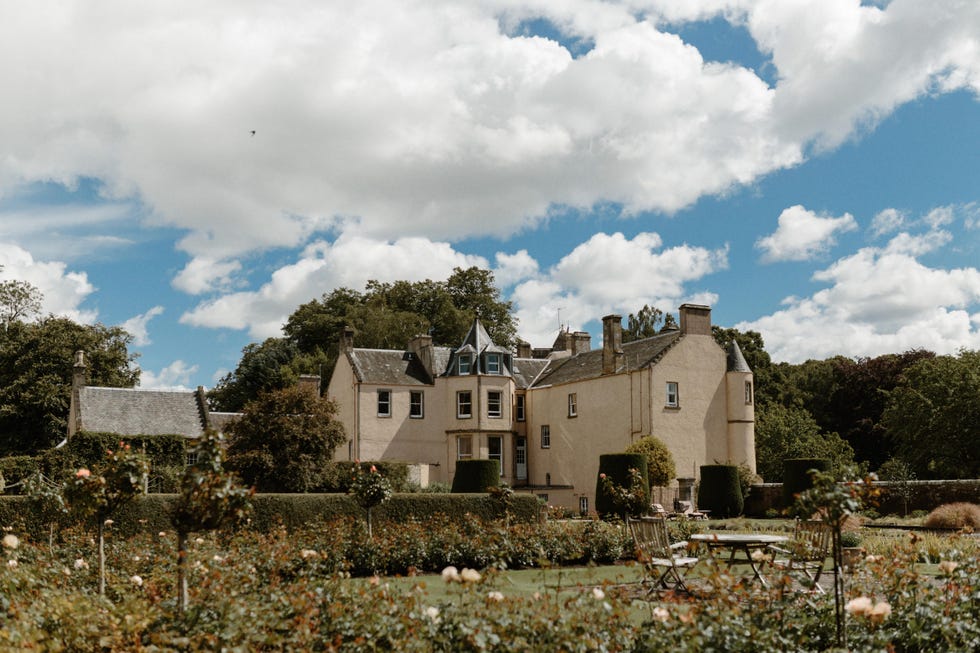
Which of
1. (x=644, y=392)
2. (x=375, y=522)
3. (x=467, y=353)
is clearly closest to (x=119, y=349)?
(x=467, y=353)

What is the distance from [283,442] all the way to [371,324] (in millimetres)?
25236

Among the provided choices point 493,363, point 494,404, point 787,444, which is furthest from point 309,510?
point 787,444

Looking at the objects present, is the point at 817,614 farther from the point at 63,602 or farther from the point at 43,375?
the point at 43,375

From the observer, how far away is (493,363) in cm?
4288

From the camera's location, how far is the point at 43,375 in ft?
164

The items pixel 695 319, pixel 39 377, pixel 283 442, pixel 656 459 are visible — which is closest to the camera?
pixel 283 442

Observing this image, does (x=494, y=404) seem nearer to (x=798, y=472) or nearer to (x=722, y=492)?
(x=722, y=492)

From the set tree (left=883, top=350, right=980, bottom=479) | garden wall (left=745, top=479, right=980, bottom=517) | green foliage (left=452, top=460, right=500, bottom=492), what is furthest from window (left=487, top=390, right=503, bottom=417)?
tree (left=883, top=350, right=980, bottom=479)

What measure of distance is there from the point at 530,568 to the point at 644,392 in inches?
857

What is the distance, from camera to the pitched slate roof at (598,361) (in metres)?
38.3

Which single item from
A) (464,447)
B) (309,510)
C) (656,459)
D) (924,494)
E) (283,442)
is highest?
(283,442)

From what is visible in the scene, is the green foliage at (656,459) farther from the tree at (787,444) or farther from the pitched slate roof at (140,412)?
the pitched slate roof at (140,412)

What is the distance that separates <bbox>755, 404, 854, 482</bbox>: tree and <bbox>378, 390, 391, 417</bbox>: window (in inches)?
720

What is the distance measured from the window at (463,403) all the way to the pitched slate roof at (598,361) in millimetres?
3807
